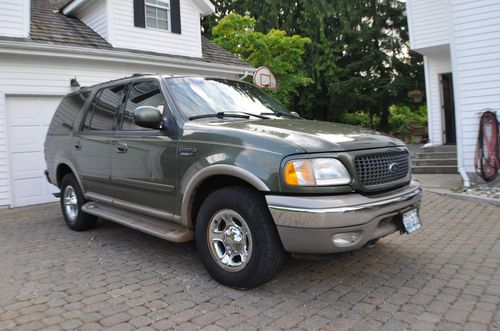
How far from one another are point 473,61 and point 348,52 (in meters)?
13.7

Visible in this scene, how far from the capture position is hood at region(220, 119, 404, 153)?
10.6 ft

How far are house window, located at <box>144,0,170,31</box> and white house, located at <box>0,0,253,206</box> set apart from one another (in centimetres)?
3

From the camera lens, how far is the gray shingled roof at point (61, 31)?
905 centimetres

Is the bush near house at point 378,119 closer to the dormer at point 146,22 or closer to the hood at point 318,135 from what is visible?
the dormer at point 146,22

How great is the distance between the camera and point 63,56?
341 inches

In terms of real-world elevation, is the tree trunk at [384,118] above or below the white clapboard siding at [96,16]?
below

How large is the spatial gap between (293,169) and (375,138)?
1.03 m

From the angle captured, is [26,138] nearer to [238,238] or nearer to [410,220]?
[238,238]

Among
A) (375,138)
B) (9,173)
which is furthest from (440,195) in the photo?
(9,173)

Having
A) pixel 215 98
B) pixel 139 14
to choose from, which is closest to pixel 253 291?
pixel 215 98

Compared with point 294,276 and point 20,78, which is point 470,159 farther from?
point 20,78

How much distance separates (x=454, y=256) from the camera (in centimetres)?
429

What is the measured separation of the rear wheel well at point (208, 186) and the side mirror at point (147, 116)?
746mm

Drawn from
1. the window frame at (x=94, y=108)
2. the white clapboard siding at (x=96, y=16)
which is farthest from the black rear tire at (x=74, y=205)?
the white clapboard siding at (x=96, y=16)
